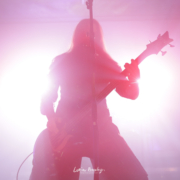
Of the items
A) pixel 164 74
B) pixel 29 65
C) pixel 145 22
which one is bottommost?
pixel 164 74

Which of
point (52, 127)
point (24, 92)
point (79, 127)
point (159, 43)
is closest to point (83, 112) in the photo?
point (79, 127)

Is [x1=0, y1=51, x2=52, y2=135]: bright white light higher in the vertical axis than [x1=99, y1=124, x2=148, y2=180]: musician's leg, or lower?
higher

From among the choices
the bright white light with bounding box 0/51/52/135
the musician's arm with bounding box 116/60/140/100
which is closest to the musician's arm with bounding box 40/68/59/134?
the musician's arm with bounding box 116/60/140/100

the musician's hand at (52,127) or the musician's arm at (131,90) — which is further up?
the musician's arm at (131,90)

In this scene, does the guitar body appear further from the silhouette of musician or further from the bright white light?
the bright white light

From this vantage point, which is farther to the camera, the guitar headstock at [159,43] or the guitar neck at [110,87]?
the guitar neck at [110,87]

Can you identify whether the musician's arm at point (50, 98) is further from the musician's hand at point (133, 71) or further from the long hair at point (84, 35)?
the musician's hand at point (133, 71)

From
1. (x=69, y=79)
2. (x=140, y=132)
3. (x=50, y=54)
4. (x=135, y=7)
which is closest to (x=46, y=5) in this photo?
(x=50, y=54)

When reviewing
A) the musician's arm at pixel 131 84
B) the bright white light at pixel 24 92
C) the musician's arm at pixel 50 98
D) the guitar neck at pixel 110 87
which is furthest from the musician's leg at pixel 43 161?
the bright white light at pixel 24 92

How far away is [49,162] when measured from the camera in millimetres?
809

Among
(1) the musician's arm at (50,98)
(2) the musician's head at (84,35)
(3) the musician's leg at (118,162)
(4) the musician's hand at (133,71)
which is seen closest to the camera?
(3) the musician's leg at (118,162)

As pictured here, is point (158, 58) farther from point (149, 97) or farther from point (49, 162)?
point (49, 162)

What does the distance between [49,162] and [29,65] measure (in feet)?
7.02

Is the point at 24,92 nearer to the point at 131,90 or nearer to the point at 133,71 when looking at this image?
the point at 131,90
